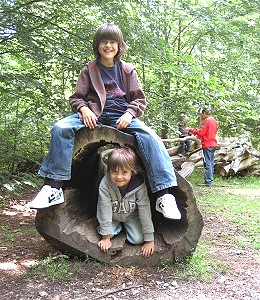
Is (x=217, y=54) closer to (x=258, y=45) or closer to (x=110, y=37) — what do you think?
(x=258, y=45)

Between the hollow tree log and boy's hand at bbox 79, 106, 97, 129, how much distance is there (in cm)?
9

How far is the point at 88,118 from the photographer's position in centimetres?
331

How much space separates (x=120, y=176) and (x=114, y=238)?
75cm

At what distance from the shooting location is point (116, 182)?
3455 millimetres

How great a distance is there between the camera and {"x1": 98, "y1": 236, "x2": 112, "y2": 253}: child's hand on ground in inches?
137

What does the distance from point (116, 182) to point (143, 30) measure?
9.33 ft

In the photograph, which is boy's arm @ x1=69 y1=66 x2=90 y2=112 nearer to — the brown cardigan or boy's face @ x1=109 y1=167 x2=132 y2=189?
the brown cardigan

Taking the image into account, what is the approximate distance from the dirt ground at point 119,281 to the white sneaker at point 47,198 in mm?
666

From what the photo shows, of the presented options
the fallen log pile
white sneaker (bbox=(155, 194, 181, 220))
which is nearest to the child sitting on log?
white sneaker (bbox=(155, 194, 181, 220))

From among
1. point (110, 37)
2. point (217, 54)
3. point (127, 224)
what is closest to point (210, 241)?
point (127, 224)

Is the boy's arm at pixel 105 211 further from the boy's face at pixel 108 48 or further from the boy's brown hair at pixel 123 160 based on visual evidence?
the boy's face at pixel 108 48

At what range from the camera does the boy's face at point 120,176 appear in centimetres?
336

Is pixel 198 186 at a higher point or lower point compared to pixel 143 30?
lower

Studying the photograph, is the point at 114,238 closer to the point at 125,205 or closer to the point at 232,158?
the point at 125,205
